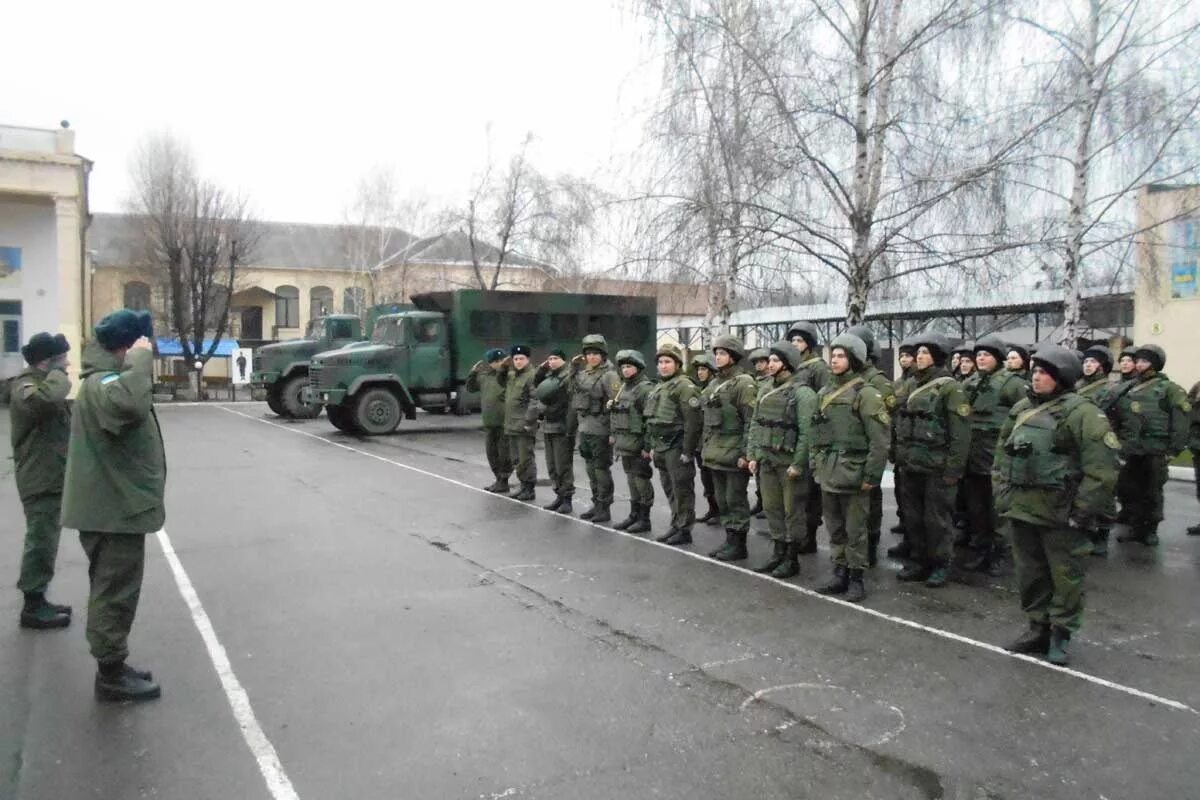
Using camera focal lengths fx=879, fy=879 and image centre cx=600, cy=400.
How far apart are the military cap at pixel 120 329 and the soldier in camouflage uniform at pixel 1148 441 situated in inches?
319

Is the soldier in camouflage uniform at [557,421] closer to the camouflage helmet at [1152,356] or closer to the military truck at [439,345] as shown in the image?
the camouflage helmet at [1152,356]

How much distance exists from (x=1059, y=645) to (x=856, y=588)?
4.90 feet

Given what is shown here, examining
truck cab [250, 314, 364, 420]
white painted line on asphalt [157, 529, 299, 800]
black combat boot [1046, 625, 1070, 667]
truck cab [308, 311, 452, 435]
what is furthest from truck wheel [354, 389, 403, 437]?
black combat boot [1046, 625, 1070, 667]

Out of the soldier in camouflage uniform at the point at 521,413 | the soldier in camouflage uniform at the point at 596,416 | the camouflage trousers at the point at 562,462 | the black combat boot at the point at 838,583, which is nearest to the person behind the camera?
the black combat boot at the point at 838,583

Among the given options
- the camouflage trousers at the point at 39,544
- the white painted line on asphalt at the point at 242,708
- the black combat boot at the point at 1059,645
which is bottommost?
the white painted line on asphalt at the point at 242,708

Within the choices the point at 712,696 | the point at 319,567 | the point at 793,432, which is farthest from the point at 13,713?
the point at 793,432

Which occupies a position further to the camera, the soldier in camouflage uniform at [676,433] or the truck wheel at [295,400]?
the truck wheel at [295,400]

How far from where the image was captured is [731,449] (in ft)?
24.0

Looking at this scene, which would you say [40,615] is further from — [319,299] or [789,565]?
[319,299]

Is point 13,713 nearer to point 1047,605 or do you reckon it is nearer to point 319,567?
point 319,567

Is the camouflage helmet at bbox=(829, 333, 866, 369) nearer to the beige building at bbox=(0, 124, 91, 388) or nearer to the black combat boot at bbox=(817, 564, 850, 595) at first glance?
the black combat boot at bbox=(817, 564, 850, 595)

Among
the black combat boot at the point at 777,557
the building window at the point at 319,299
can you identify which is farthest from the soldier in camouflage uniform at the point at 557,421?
the building window at the point at 319,299

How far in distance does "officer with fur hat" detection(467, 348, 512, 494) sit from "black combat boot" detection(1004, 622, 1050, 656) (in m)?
6.65

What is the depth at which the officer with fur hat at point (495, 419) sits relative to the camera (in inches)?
415
